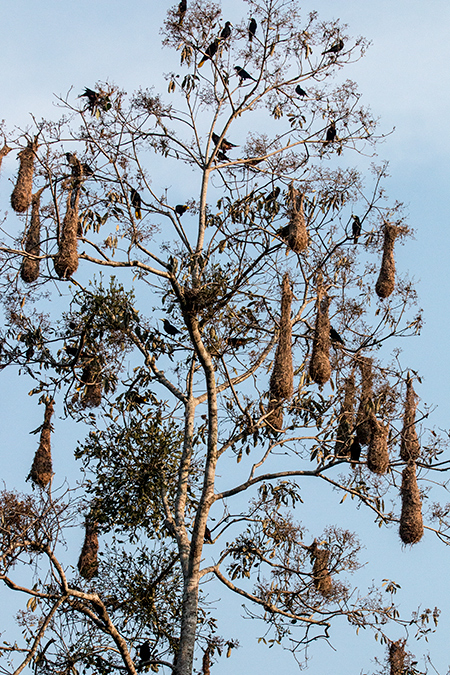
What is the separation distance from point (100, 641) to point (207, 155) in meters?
7.70

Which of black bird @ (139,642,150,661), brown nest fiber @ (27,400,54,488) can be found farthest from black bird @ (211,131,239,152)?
black bird @ (139,642,150,661)

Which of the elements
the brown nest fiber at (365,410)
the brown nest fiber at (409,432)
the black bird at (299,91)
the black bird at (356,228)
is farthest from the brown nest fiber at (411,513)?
the black bird at (299,91)

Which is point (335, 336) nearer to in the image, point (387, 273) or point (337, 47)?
point (387, 273)

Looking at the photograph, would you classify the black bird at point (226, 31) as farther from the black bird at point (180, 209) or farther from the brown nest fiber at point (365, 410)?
the brown nest fiber at point (365, 410)

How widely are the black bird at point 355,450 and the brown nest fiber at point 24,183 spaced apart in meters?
4.98

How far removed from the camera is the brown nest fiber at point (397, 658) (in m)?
11.1

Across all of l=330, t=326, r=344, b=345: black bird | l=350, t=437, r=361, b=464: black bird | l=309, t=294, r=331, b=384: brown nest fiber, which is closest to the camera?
l=309, t=294, r=331, b=384: brown nest fiber

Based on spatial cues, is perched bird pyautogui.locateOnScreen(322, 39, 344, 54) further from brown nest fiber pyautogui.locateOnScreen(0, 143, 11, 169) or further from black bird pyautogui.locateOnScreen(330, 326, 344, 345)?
brown nest fiber pyautogui.locateOnScreen(0, 143, 11, 169)

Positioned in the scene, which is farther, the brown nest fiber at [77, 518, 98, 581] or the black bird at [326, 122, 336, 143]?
the black bird at [326, 122, 336, 143]

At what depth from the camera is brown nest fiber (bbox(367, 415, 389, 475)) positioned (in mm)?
8992

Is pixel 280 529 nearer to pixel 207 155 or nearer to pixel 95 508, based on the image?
pixel 95 508

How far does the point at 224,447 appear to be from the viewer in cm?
1136

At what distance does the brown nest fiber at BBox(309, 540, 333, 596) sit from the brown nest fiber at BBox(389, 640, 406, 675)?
120cm

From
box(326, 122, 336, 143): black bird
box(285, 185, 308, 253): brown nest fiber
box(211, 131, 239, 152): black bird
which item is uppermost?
box(326, 122, 336, 143): black bird
